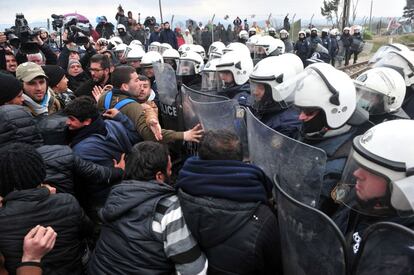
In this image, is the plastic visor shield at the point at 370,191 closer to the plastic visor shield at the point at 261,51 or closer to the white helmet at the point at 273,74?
the white helmet at the point at 273,74

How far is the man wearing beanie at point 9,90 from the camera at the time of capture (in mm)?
2959

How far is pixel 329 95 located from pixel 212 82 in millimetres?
2680

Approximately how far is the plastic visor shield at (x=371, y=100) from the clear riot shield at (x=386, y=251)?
7.97ft

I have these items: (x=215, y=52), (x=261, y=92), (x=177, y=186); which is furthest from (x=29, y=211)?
(x=215, y=52)

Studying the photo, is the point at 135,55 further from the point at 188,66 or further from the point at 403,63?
the point at 403,63

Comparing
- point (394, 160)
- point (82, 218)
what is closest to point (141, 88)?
point (82, 218)

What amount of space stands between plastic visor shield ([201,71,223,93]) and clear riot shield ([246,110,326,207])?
2.76m

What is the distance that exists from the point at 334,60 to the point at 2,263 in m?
18.6

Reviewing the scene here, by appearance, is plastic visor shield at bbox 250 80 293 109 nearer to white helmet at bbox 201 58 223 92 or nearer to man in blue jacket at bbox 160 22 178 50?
white helmet at bbox 201 58 223 92

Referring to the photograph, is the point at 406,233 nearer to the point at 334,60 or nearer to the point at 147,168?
the point at 147,168

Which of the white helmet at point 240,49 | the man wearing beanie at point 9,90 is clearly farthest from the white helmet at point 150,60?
the man wearing beanie at point 9,90

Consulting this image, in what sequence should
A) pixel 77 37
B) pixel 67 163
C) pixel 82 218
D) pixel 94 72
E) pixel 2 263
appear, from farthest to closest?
pixel 77 37 → pixel 94 72 → pixel 67 163 → pixel 82 218 → pixel 2 263

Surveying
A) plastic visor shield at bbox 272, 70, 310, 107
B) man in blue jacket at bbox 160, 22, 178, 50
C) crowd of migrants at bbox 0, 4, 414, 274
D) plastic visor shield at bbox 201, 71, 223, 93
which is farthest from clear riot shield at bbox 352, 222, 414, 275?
man in blue jacket at bbox 160, 22, 178, 50

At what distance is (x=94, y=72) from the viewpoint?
14.7 ft
